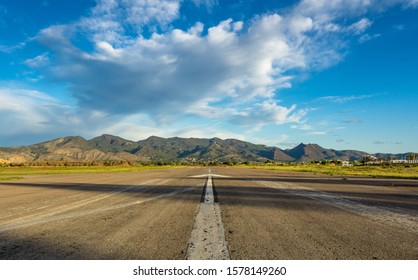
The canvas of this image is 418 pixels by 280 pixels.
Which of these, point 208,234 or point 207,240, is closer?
point 207,240

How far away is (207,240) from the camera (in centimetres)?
436

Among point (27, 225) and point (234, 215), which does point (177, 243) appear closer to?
point (234, 215)

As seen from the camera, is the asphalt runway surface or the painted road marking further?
the asphalt runway surface

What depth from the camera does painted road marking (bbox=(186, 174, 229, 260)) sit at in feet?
11.9

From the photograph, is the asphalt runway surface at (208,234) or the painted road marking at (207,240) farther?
the asphalt runway surface at (208,234)

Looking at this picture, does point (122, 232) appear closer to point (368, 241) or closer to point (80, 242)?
point (80, 242)

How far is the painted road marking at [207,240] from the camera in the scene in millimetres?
3622

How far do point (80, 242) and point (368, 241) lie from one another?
4394 mm
